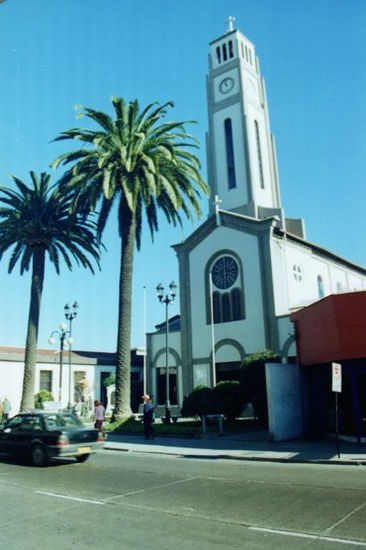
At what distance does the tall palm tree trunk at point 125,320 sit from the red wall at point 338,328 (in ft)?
32.3

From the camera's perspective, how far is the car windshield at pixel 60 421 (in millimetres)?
13154

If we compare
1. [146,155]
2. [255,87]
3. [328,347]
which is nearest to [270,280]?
[146,155]

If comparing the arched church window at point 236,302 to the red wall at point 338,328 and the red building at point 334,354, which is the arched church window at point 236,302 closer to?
the red building at point 334,354

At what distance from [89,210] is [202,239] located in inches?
487

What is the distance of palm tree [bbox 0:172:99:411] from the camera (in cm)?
2905

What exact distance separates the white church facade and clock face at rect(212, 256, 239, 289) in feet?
0.26

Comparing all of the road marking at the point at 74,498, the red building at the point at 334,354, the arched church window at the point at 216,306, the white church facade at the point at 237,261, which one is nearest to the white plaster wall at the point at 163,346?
the white church facade at the point at 237,261

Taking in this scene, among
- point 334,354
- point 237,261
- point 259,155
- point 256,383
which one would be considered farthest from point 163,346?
point 334,354

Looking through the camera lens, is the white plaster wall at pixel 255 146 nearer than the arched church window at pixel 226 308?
No

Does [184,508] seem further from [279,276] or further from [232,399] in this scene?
[279,276]

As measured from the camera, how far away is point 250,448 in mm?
15758

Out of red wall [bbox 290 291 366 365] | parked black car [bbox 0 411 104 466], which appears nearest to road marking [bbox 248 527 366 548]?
parked black car [bbox 0 411 104 466]

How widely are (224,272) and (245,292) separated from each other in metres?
2.66

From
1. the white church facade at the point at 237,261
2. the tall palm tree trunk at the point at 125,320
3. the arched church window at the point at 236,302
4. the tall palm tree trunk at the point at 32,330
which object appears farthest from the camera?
the arched church window at the point at 236,302
